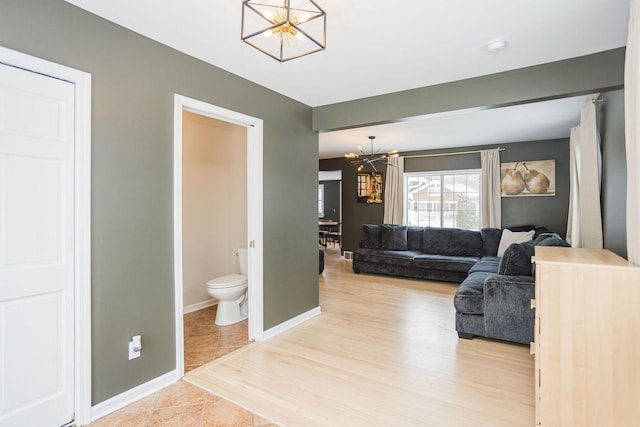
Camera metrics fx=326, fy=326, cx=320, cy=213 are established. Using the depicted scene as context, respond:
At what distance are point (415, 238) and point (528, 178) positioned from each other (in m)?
2.32

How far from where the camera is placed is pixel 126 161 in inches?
86.0

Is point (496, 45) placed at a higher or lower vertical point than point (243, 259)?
higher

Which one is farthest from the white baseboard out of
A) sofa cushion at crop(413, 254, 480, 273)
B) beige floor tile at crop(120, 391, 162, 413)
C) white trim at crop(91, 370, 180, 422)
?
sofa cushion at crop(413, 254, 480, 273)

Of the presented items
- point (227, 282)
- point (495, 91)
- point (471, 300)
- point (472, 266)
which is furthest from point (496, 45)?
point (472, 266)

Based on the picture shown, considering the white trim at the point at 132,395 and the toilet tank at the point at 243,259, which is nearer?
the white trim at the point at 132,395

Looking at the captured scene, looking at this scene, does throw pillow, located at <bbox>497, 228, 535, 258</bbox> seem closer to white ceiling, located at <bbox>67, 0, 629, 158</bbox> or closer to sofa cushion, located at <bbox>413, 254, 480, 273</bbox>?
sofa cushion, located at <bbox>413, 254, 480, 273</bbox>

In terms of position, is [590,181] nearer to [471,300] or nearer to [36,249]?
[471,300]

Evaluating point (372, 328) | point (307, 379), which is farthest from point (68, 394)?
point (372, 328)

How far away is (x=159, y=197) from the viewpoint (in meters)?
2.38

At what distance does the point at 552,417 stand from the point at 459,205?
18.2ft

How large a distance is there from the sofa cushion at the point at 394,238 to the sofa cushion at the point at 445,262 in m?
0.62

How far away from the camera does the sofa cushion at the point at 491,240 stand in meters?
5.84

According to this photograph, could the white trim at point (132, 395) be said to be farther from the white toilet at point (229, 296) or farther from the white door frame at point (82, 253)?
the white toilet at point (229, 296)

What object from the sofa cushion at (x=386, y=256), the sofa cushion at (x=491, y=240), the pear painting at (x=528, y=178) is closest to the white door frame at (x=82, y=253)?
the sofa cushion at (x=386, y=256)
